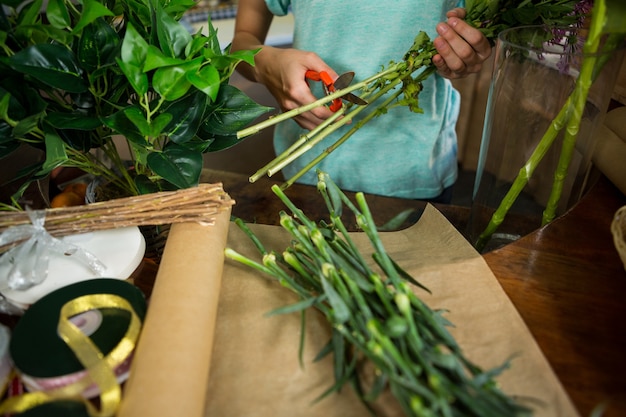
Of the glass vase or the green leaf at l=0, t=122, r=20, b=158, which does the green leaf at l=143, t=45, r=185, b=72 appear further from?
the glass vase

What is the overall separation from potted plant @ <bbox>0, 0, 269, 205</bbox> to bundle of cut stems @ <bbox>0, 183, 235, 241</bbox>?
18 millimetres

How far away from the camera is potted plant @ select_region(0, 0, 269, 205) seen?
42 cm

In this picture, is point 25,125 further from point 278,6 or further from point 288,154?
point 278,6

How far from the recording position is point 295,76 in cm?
65

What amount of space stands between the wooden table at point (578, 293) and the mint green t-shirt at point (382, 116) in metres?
0.30

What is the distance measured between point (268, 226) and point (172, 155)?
0.15m

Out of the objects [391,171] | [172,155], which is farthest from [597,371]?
[391,171]

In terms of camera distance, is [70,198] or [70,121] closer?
[70,121]

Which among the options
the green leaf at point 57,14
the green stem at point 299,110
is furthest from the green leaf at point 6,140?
the green stem at point 299,110

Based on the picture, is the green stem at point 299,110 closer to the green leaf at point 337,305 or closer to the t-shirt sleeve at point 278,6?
the green leaf at point 337,305

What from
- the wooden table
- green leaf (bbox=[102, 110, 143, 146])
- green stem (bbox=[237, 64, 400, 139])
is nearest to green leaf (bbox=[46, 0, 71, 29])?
green leaf (bbox=[102, 110, 143, 146])

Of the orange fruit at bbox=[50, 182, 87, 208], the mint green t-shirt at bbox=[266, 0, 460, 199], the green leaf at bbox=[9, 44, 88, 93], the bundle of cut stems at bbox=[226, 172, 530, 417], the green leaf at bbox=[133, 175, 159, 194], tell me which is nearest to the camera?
the bundle of cut stems at bbox=[226, 172, 530, 417]

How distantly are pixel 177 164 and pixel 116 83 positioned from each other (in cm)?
11

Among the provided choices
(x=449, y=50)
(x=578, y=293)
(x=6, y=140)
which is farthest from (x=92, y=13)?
(x=578, y=293)
